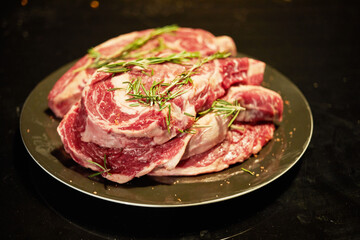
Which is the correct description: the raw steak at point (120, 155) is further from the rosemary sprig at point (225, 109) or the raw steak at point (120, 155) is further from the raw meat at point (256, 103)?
the raw meat at point (256, 103)

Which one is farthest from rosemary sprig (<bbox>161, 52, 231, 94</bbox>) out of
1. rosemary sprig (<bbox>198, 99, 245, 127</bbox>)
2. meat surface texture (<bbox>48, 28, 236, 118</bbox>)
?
meat surface texture (<bbox>48, 28, 236, 118</bbox>)

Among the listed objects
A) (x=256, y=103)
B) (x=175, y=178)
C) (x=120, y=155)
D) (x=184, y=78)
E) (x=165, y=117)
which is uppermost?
(x=184, y=78)

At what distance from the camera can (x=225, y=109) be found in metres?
2.55

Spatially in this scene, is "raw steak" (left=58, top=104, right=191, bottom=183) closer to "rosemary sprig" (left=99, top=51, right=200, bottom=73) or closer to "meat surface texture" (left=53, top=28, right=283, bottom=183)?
"meat surface texture" (left=53, top=28, right=283, bottom=183)

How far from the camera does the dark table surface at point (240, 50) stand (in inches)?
94.2

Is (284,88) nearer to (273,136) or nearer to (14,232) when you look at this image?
(273,136)

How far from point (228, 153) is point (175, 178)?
1.23ft

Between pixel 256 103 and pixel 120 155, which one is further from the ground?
pixel 256 103

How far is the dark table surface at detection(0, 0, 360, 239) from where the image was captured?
239cm

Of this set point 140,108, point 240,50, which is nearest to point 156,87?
point 140,108

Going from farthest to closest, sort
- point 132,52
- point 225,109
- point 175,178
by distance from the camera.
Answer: point 132,52
point 225,109
point 175,178

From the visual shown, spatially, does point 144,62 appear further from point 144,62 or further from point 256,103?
point 256,103

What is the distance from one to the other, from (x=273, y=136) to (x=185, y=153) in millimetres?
671

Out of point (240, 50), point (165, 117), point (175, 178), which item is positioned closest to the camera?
point (165, 117)
